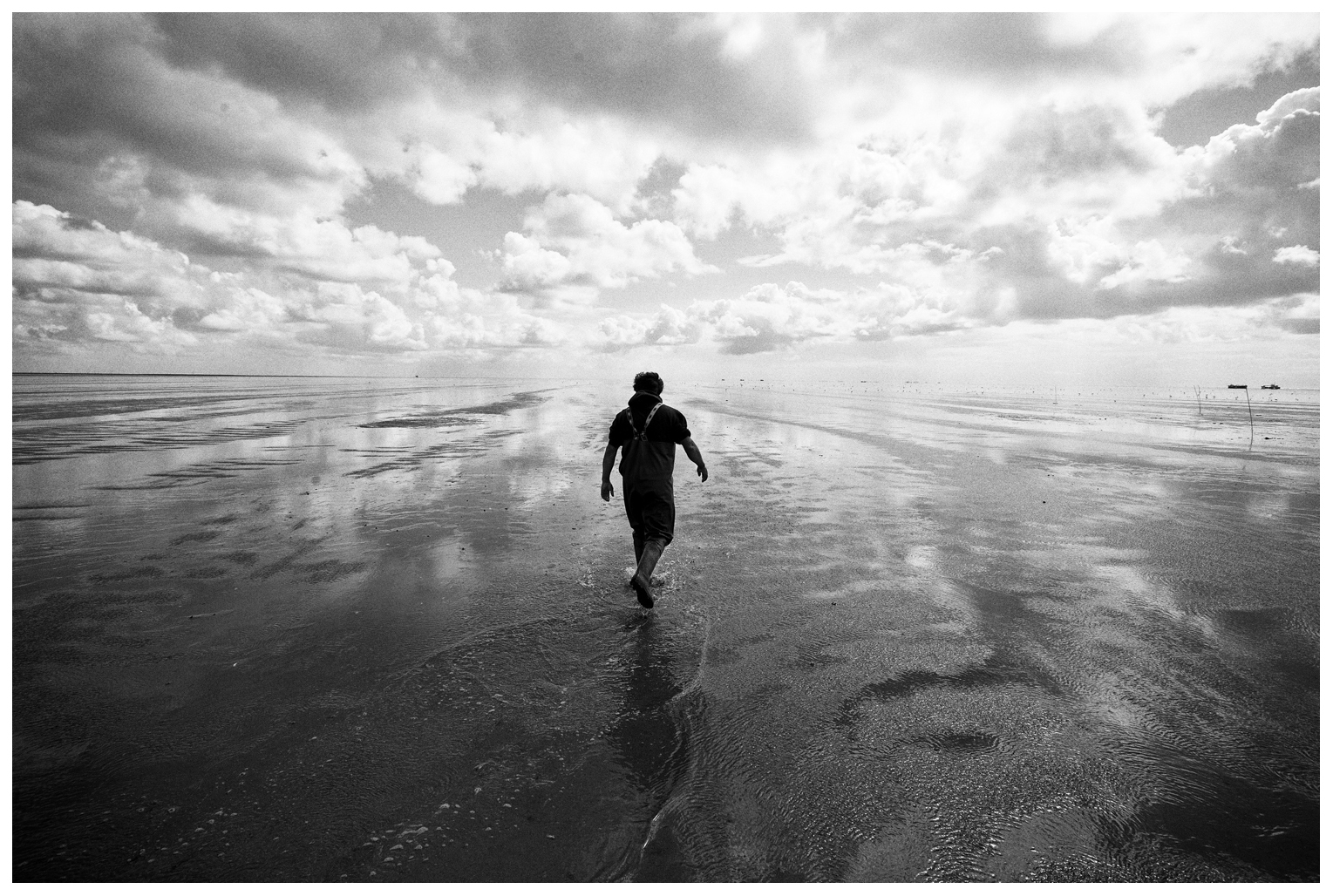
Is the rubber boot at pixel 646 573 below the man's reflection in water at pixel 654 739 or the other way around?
the other way around

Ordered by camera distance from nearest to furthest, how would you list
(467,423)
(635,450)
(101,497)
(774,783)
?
(774,783) → (635,450) → (101,497) → (467,423)

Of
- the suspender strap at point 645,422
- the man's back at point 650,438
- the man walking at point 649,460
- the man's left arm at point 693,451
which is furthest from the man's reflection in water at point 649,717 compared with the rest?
the suspender strap at point 645,422

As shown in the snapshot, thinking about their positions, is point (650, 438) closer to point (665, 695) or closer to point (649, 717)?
point (665, 695)

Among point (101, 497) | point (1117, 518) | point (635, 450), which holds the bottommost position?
point (1117, 518)

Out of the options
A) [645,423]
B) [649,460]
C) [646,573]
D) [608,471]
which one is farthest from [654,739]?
[608,471]

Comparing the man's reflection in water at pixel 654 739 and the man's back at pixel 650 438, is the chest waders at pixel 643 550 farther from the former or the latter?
the man's reflection in water at pixel 654 739

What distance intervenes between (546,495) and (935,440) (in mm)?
13737

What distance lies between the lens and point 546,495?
9844mm

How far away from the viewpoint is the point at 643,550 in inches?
215

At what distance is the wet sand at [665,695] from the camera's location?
258 centimetres

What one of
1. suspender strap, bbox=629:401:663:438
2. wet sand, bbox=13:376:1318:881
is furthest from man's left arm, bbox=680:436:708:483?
wet sand, bbox=13:376:1318:881

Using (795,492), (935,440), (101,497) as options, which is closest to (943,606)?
(795,492)

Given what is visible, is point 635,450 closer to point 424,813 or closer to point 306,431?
point 424,813

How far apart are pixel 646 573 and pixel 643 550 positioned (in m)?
0.28
